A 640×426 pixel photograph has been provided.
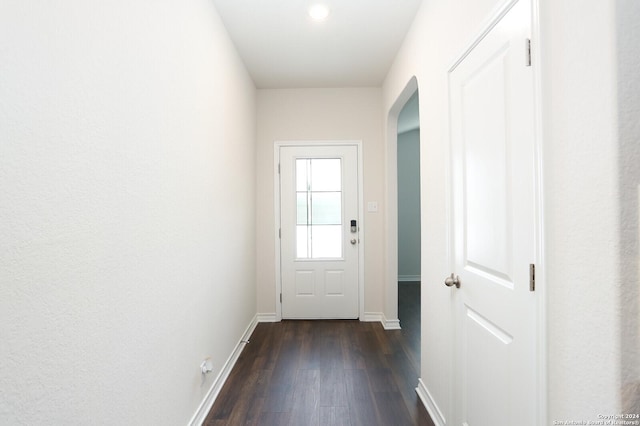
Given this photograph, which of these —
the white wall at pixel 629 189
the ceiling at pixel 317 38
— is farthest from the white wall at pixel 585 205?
the ceiling at pixel 317 38

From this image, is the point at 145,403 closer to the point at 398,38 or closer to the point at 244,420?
the point at 244,420

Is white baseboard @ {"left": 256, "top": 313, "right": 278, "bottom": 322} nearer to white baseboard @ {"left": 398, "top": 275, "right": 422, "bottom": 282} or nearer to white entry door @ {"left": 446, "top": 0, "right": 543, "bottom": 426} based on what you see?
white entry door @ {"left": 446, "top": 0, "right": 543, "bottom": 426}

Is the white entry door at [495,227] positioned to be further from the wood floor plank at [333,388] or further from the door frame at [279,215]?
the door frame at [279,215]

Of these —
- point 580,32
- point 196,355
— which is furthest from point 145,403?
point 580,32

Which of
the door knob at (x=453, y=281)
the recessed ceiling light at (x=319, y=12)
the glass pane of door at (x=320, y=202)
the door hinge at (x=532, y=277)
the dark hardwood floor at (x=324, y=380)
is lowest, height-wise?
the dark hardwood floor at (x=324, y=380)

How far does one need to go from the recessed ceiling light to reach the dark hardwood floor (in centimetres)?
261

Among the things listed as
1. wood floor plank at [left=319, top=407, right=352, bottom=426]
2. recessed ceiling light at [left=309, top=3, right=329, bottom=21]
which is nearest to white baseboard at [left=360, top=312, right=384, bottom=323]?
wood floor plank at [left=319, top=407, right=352, bottom=426]

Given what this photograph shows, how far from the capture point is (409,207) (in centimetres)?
578

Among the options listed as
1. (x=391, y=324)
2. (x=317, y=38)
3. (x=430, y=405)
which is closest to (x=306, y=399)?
(x=430, y=405)

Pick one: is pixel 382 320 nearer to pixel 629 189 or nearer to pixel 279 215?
pixel 279 215

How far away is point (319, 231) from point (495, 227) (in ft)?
7.95

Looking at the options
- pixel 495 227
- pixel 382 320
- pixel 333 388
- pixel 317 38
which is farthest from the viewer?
pixel 382 320

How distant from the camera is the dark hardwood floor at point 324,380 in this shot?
6.12 feet

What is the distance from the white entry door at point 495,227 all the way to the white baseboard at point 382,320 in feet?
5.49
